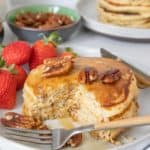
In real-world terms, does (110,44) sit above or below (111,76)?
below

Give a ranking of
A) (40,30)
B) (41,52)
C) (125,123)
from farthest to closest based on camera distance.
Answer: (40,30) → (41,52) → (125,123)

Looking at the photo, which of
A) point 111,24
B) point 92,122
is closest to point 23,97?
point 92,122

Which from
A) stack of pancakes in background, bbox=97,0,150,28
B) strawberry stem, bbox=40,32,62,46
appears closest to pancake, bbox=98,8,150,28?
stack of pancakes in background, bbox=97,0,150,28

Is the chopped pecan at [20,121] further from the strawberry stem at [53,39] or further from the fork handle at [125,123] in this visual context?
the strawberry stem at [53,39]

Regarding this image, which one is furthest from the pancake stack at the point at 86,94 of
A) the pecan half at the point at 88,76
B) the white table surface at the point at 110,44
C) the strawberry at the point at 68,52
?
the white table surface at the point at 110,44

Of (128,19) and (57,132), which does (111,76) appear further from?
(128,19)

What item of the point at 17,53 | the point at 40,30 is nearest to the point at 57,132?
→ the point at 17,53

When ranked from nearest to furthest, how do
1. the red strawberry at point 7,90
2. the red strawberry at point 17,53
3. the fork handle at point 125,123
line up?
1. the fork handle at point 125,123
2. the red strawberry at point 7,90
3. the red strawberry at point 17,53
